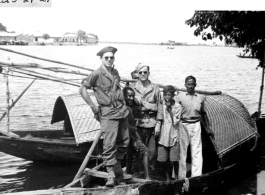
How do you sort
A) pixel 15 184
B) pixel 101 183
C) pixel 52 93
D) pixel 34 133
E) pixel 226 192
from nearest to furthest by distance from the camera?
1. pixel 101 183
2. pixel 226 192
3. pixel 15 184
4. pixel 34 133
5. pixel 52 93

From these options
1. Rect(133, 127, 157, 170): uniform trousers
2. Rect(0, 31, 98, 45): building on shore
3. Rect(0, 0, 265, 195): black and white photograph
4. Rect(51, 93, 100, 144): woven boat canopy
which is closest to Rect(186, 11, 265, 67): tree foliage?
Rect(0, 0, 265, 195): black and white photograph

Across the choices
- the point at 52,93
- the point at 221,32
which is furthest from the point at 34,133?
the point at 52,93

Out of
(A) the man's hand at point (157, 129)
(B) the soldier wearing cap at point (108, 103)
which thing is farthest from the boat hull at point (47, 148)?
(B) the soldier wearing cap at point (108, 103)

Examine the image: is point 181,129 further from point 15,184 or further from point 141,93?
point 15,184

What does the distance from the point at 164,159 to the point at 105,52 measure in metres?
2.25

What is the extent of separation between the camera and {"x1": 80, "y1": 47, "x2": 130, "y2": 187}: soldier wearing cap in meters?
5.09

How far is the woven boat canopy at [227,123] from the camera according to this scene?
706cm

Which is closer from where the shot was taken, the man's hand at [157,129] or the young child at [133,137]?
the young child at [133,137]

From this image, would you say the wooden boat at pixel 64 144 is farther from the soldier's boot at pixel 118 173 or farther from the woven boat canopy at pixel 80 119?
the soldier's boot at pixel 118 173

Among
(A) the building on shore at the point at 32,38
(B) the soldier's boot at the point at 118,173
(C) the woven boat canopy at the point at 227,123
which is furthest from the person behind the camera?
(A) the building on shore at the point at 32,38

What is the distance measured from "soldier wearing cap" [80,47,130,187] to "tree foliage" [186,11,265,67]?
5175 mm

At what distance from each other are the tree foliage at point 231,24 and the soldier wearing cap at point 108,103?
5175 mm

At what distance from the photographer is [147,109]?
19.3 feet

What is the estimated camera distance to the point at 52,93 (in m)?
24.1
